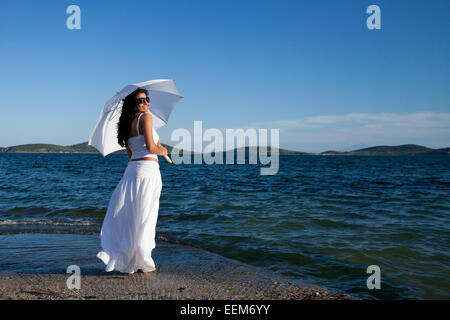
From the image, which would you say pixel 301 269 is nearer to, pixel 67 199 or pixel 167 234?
pixel 167 234

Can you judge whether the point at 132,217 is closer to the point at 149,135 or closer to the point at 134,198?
the point at 134,198

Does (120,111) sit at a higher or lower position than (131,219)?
higher

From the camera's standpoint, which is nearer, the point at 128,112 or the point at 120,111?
the point at 128,112

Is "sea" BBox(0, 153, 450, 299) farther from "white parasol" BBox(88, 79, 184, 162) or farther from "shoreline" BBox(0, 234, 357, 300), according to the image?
"white parasol" BBox(88, 79, 184, 162)

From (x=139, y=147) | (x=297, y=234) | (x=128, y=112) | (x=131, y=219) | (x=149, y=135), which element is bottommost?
(x=297, y=234)

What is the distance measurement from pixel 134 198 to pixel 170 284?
53.8 inches

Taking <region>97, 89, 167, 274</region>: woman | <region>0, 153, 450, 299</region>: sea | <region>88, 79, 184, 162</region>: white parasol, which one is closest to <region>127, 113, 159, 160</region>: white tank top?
<region>97, 89, 167, 274</region>: woman

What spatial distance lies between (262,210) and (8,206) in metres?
9.79

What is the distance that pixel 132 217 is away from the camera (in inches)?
193

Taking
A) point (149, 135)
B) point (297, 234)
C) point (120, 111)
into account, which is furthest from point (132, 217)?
point (297, 234)

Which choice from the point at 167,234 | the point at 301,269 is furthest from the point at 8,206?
the point at 301,269

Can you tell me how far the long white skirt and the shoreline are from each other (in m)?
0.30

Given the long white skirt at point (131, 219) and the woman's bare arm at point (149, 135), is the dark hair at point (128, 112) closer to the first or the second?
the woman's bare arm at point (149, 135)
